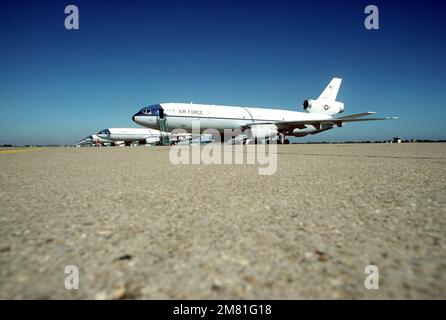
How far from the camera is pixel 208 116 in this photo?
1661 centimetres

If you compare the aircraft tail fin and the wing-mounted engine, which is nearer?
the wing-mounted engine

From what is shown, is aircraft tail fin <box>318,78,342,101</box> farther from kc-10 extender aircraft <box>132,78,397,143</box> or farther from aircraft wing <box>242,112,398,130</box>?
aircraft wing <box>242,112,398,130</box>

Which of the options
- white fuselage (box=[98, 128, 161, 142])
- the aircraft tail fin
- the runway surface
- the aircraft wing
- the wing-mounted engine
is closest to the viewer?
the runway surface

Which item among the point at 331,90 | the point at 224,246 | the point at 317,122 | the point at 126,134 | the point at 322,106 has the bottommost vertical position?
the point at 224,246

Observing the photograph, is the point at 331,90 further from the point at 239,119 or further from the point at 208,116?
the point at 208,116

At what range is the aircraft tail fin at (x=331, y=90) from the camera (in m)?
24.4

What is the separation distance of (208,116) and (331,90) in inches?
600

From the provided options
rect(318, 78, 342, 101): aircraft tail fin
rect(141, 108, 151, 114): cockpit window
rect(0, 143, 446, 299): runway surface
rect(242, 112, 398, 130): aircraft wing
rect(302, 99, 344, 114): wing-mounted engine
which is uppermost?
rect(318, 78, 342, 101): aircraft tail fin

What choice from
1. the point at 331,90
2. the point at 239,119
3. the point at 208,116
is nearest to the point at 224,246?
the point at 208,116

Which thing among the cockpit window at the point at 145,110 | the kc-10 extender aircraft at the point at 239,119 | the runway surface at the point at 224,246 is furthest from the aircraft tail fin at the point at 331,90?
the runway surface at the point at 224,246

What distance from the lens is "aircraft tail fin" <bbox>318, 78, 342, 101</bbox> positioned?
24.4 metres

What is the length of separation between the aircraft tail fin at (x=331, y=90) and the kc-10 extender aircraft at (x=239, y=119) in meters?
2.04

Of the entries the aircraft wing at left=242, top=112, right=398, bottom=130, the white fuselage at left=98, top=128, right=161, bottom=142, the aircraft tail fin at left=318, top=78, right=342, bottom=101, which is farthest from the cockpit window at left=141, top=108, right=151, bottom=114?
the white fuselage at left=98, top=128, right=161, bottom=142

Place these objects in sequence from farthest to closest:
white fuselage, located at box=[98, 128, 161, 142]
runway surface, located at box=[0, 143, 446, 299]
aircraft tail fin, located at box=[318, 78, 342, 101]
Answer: white fuselage, located at box=[98, 128, 161, 142] < aircraft tail fin, located at box=[318, 78, 342, 101] < runway surface, located at box=[0, 143, 446, 299]
